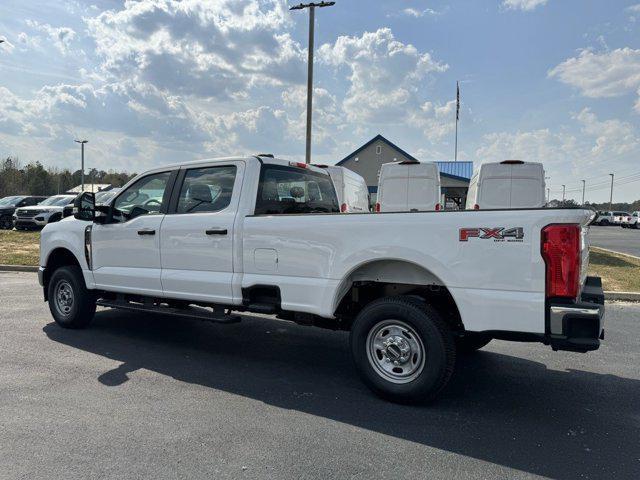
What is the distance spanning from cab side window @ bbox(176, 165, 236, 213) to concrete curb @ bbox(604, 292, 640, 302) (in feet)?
24.2

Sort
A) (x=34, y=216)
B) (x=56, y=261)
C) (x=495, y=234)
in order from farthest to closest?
(x=34, y=216)
(x=56, y=261)
(x=495, y=234)

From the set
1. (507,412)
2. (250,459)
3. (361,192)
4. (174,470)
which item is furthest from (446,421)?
(361,192)

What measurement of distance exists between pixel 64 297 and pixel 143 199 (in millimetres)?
1915

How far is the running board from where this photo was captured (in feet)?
16.0

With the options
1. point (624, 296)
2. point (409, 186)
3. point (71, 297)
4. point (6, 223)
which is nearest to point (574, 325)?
point (71, 297)

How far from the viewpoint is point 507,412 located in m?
3.93

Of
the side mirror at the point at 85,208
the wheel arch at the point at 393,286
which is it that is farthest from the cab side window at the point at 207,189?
the wheel arch at the point at 393,286

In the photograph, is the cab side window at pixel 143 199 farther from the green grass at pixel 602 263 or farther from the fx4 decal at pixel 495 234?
the green grass at pixel 602 263

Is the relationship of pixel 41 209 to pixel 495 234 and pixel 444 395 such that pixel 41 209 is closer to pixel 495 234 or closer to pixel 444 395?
pixel 444 395

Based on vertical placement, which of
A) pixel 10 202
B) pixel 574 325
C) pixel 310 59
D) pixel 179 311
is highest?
pixel 310 59

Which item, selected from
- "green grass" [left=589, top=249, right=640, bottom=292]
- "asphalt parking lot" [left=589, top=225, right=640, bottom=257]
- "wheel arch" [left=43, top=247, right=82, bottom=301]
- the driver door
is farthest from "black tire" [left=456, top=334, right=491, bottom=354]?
"asphalt parking lot" [left=589, top=225, right=640, bottom=257]

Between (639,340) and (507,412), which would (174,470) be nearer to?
(507,412)

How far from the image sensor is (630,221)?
156 ft

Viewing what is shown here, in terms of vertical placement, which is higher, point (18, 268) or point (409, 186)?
point (409, 186)
